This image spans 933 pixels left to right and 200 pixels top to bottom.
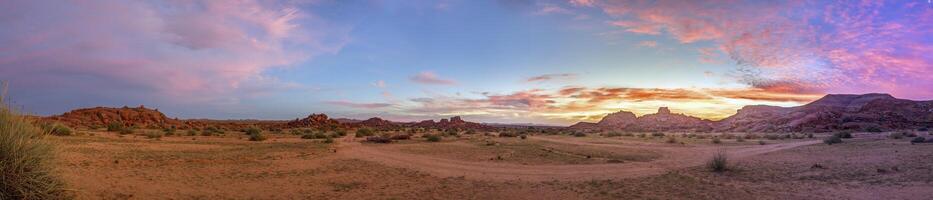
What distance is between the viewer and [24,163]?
23.7 feet

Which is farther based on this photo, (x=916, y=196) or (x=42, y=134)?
(x=916, y=196)

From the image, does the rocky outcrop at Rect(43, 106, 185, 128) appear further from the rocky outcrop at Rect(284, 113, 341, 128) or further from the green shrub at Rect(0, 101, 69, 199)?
the green shrub at Rect(0, 101, 69, 199)

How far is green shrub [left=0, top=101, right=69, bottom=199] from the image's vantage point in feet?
23.0

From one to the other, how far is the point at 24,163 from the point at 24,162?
0.07m

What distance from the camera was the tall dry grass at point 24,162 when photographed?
23.0ft

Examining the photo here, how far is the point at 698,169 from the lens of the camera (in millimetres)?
14562

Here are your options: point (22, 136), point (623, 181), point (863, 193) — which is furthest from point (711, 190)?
point (22, 136)

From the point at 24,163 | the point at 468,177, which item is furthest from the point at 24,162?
the point at 468,177

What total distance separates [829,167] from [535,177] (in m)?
8.70

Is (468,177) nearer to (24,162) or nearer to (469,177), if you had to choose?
(469,177)

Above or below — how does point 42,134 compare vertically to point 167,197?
above

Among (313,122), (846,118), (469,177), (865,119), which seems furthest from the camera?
(313,122)

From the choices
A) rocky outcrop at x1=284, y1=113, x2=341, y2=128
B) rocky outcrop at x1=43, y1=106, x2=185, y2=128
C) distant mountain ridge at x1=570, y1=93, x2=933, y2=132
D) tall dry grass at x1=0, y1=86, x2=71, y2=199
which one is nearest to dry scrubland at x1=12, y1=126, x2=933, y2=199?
tall dry grass at x1=0, y1=86, x2=71, y2=199

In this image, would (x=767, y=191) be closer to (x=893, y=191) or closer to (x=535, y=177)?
(x=893, y=191)
